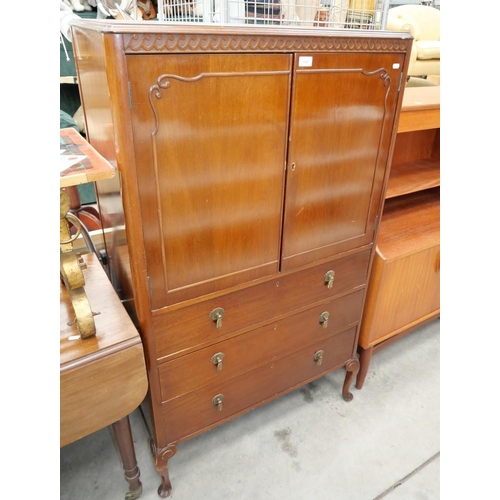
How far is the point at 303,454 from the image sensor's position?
1.57m

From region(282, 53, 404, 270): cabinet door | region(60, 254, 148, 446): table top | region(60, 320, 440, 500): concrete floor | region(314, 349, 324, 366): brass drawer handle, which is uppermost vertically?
region(282, 53, 404, 270): cabinet door

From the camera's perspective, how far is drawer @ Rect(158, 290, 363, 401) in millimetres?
1227

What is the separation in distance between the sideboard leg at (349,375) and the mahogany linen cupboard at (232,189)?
0.93ft

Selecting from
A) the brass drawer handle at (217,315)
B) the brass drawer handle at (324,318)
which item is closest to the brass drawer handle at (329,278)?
the brass drawer handle at (324,318)

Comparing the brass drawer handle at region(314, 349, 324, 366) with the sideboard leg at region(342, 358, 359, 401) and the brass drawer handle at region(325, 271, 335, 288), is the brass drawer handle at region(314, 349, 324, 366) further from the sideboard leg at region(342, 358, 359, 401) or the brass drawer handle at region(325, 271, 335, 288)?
the brass drawer handle at region(325, 271, 335, 288)

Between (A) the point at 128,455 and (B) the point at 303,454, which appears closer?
(A) the point at 128,455

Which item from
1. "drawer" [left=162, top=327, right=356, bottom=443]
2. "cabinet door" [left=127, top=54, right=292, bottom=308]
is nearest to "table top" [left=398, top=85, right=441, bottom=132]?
"cabinet door" [left=127, top=54, right=292, bottom=308]

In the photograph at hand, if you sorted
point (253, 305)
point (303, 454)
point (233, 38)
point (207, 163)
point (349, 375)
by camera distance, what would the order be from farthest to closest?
point (349, 375)
point (303, 454)
point (253, 305)
point (207, 163)
point (233, 38)

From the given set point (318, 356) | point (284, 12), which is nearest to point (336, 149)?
point (284, 12)

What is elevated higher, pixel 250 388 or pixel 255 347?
pixel 255 347

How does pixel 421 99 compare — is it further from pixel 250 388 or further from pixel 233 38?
pixel 250 388

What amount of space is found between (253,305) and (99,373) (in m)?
0.49

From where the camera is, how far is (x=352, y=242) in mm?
1413

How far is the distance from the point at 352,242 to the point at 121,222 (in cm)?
79
